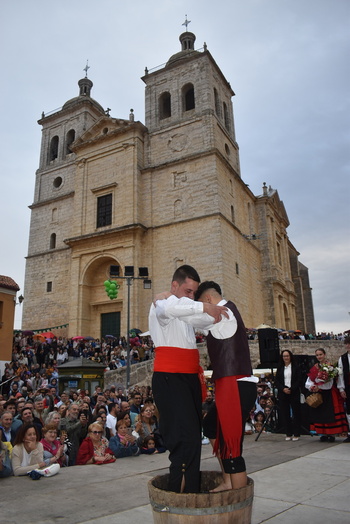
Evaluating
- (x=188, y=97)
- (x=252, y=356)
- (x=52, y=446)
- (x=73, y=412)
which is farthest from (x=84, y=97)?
(x=52, y=446)

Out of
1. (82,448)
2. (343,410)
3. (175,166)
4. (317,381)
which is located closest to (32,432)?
(82,448)

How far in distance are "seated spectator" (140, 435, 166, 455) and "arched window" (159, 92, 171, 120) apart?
87.5 feet

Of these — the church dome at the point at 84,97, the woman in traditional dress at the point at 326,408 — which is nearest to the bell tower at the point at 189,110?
the church dome at the point at 84,97

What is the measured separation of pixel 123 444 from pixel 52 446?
121 centimetres

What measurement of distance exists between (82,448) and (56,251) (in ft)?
83.5

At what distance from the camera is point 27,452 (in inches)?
220

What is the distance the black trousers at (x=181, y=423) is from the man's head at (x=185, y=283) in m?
0.69

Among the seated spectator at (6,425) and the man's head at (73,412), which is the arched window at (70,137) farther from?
the seated spectator at (6,425)

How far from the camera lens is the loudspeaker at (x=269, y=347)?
31.2ft

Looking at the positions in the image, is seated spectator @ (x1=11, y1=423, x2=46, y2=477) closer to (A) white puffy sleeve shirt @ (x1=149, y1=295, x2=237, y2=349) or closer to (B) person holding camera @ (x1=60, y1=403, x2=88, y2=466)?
(B) person holding camera @ (x1=60, y1=403, x2=88, y2=466)

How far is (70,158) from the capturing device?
32.8m

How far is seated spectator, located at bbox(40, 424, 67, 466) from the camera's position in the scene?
5969 mm

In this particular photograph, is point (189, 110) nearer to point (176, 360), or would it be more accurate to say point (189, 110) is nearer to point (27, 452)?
point (27, 452)

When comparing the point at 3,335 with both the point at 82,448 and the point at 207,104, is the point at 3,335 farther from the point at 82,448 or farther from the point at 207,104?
the point at 207,104
